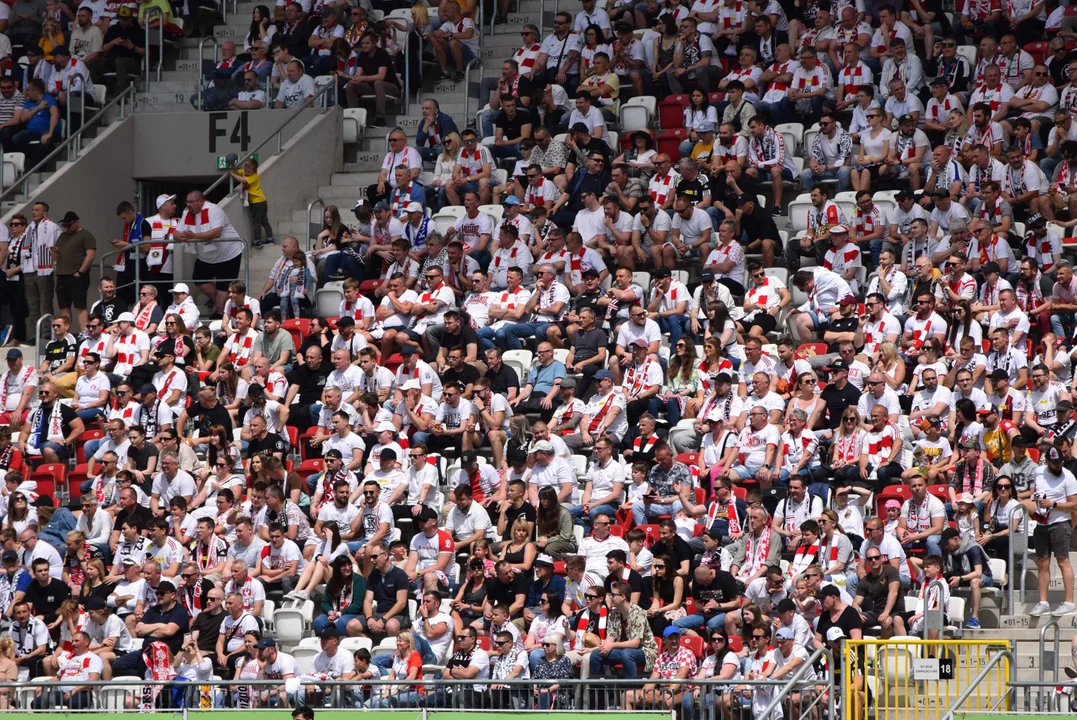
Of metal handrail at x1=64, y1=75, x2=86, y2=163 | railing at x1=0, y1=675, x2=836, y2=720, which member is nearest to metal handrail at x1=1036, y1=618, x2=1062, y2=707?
railing at x1=0, y1=675, x2=836, y2=720

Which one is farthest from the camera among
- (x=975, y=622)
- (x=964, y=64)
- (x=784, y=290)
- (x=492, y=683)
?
(x=964, y=64)

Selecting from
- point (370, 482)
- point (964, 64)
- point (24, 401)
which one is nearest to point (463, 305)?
point (370, 482)

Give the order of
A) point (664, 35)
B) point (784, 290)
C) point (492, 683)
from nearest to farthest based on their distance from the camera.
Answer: point (492, 683) < point (784, 290) < point (664, 35)

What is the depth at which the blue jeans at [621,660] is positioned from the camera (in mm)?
15508

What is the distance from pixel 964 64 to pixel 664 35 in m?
3.87

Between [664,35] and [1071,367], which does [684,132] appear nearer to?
[664,35]

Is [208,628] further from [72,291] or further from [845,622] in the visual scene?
[72,291]

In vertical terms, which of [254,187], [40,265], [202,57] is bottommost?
[40,265]

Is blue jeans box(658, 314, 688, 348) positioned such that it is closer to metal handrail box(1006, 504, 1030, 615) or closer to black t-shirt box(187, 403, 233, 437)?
metal handrail box(1006, 504, 1030, 615)

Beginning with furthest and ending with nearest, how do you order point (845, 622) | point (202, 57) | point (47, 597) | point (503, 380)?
point (202, 57)
point (503, 380)
point (47, 597)
point (845, 622)

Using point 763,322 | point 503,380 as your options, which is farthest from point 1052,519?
point 503,380

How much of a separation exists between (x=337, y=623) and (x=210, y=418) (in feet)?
11.9

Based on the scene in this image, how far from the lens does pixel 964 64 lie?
21.5 metres

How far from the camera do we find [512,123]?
23.0m
